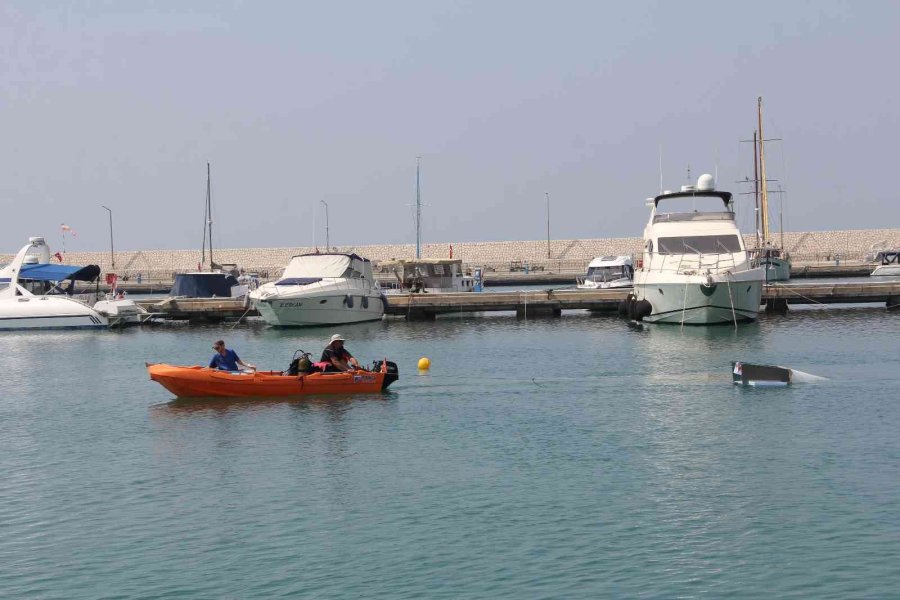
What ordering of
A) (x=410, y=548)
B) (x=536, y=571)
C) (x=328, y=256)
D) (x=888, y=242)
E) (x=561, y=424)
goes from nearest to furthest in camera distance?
(x=536, y=571) → (x=410, y=548) → (x=561, y=424) → (x=328, y=256) → (x=888, y=242)

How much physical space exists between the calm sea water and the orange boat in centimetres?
45

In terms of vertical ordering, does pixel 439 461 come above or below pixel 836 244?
below

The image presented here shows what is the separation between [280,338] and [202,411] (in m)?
19.8

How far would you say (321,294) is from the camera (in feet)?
165

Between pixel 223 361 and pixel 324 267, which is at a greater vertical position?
pixel 324 267

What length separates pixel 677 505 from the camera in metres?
18.2

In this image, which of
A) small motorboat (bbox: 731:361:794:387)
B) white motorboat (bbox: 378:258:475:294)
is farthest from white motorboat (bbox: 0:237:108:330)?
small motorboat (bbox: 731:361:794:387)

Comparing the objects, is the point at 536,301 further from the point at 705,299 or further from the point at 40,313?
the point at 40,313

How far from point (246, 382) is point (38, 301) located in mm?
27165

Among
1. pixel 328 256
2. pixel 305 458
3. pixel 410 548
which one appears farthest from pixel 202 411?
pixel 328 256

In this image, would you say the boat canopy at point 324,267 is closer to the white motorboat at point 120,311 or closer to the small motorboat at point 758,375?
the white motorboat at point 120,311

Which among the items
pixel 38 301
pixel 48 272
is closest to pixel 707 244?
pixel 48 272

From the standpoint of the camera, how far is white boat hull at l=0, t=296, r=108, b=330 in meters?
51.7

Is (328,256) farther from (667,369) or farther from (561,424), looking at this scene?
(561,424)
